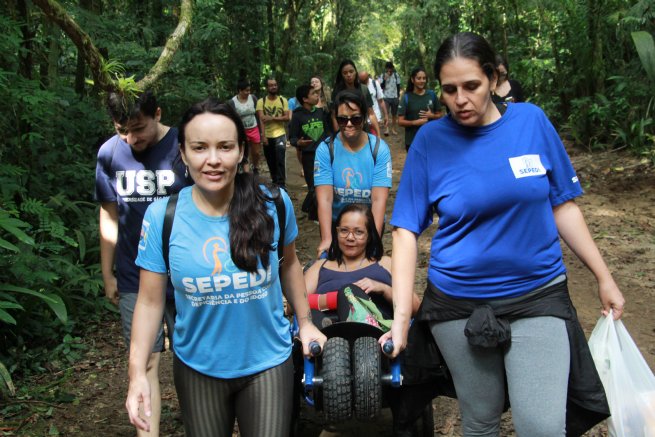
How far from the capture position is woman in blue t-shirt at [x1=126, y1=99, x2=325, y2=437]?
258cm

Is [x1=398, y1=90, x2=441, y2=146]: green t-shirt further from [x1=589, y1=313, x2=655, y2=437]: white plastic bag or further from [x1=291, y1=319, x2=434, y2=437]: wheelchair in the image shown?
[x1=589, y1=313, x2=655, y2=437]: white plastic bag

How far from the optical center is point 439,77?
9.03 ft

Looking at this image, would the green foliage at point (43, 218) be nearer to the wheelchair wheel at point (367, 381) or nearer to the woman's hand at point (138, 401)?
the woman's hand at point (138, 401)

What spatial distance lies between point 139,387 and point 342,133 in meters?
3.14

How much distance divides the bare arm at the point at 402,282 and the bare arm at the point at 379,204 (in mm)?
1972

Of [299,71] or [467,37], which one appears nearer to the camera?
[467,37]

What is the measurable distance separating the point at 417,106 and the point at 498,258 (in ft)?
24.0

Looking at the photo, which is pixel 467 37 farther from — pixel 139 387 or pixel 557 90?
pixel 557 90

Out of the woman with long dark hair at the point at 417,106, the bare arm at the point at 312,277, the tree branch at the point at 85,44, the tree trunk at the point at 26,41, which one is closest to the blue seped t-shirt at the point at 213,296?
→ the bare arm at the point at 312,277

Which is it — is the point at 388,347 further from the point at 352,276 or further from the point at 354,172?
the point at 354,172

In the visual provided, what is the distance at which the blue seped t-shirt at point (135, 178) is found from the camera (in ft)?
12.4

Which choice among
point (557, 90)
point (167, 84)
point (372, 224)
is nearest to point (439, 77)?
point (372, 224)

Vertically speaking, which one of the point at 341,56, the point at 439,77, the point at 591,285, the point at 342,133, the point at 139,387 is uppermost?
the point at 341,56

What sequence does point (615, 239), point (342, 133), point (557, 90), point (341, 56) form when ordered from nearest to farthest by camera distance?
1. point (342, 133)
2. point (615, 239)
3. point (557, 90)
4. point (341, 56)
